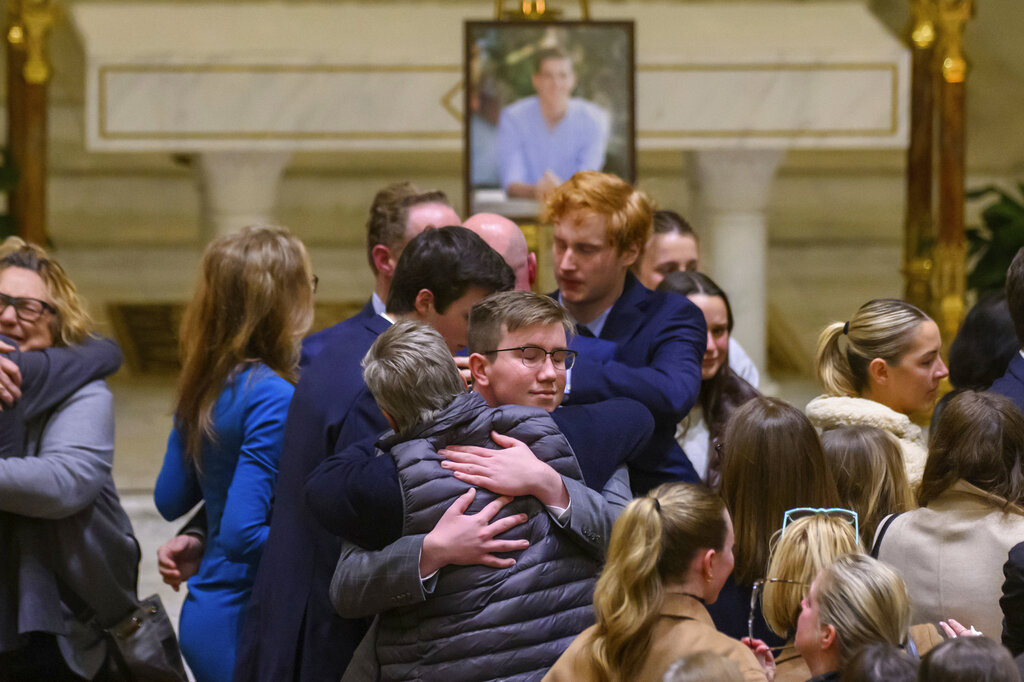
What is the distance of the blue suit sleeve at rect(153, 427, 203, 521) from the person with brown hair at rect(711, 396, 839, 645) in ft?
4.60

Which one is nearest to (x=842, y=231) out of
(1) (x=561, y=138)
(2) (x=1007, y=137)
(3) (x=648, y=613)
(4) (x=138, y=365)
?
(2) (x=1007, y=137)

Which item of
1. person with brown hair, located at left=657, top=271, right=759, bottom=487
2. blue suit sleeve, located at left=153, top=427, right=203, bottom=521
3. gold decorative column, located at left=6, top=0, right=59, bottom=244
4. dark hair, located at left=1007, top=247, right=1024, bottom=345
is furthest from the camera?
gold decorative column, located at left=6, top=0, right=59, bottom=244

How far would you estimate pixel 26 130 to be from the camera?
808 centimetres

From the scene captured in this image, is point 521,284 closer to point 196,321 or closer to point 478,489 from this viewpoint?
point 196,321

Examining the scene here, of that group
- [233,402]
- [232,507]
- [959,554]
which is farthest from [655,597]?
[233,402]

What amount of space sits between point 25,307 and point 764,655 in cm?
213

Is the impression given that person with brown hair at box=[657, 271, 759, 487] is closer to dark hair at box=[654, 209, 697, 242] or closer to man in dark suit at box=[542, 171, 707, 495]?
dark hair at box=[654, 209, 697, 242]

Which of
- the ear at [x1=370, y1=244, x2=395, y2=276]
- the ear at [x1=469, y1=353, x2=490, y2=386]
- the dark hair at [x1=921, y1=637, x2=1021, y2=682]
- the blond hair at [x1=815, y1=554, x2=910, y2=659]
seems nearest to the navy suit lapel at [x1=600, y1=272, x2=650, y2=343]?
the ear at [x1=370, y1=244, x2=395, y2=276]

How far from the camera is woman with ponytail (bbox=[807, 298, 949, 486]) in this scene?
3512mm

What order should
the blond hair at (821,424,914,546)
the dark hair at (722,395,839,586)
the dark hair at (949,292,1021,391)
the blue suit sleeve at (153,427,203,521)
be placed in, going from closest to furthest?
the dark hair at (722,395,839,586), the blond hair at (821,424,914,546), the blue suit sleeve at (153,427,203,521), the dark hair at (949,292,1021,391)

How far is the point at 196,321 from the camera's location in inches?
142

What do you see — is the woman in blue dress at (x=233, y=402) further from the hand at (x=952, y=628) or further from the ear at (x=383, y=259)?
the hand at (x=952, y=628)

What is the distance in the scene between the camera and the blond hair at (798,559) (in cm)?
261

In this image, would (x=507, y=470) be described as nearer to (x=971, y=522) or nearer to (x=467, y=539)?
(x=467, y=539)
